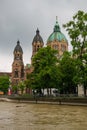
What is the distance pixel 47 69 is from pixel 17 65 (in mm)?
97875

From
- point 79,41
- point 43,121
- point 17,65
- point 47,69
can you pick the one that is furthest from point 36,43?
point 43,121

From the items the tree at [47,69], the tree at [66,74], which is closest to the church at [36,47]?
the tree at [66,74]

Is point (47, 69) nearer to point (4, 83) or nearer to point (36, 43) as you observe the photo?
point (4, 83)

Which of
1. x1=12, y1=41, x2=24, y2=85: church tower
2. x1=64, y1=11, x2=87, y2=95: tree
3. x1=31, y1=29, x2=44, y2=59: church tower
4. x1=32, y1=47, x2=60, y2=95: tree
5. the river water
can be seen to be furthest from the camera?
x1=12, y1=41, x2=24, y2=85: church tower

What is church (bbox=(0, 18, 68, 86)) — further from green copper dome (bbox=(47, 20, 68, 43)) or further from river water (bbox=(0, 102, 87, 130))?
river water (bbox=(0, 102, 87, 130))

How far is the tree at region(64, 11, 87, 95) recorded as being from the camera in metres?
47.7

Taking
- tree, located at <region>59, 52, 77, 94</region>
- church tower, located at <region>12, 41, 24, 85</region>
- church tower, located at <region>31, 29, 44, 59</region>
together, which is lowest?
tree, located at <region>59, 52, 77, 94</region>

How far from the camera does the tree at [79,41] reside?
156ft

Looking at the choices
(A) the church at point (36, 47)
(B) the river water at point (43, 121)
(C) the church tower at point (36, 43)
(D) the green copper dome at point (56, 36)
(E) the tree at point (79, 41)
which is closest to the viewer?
(B) the river water at point (43, 121)

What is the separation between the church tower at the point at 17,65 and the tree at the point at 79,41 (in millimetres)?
110670

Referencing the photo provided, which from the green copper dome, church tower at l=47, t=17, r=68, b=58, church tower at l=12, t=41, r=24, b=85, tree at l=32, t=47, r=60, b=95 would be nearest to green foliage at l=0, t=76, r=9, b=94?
church tower at l=12, t=41, r=24, b=85

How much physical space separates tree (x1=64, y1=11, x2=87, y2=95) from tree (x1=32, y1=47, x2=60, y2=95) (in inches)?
560

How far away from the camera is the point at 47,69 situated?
63.9 m

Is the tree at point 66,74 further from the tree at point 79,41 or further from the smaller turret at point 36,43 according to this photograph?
the smaller turret at point 36,43
